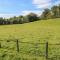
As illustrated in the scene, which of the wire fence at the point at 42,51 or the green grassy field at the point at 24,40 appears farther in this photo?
the wire fence at the point at 42,51

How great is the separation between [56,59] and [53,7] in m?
107

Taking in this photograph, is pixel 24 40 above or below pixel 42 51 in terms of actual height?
below

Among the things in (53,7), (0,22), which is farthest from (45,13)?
(0,22)

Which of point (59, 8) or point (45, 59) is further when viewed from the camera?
point (59, 8)

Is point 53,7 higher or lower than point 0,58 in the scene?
higher

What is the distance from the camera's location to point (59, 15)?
109062mm

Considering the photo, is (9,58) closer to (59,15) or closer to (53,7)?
(59,15)

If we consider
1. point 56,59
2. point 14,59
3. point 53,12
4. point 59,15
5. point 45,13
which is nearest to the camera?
point 14,59

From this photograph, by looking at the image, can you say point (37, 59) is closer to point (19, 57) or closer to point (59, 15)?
point (19, 57)

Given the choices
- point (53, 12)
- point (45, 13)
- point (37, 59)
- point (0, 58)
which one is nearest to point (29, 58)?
point (37, 59)

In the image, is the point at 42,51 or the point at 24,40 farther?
the point at 24,40

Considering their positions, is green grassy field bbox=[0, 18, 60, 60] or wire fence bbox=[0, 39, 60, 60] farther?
wire fence bbox=[0, 39, 60, 60]

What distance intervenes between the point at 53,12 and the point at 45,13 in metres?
10.7

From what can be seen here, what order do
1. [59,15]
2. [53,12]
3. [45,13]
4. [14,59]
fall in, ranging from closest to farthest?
[14,59] < [59,15] < [53,12] < [45,13]
